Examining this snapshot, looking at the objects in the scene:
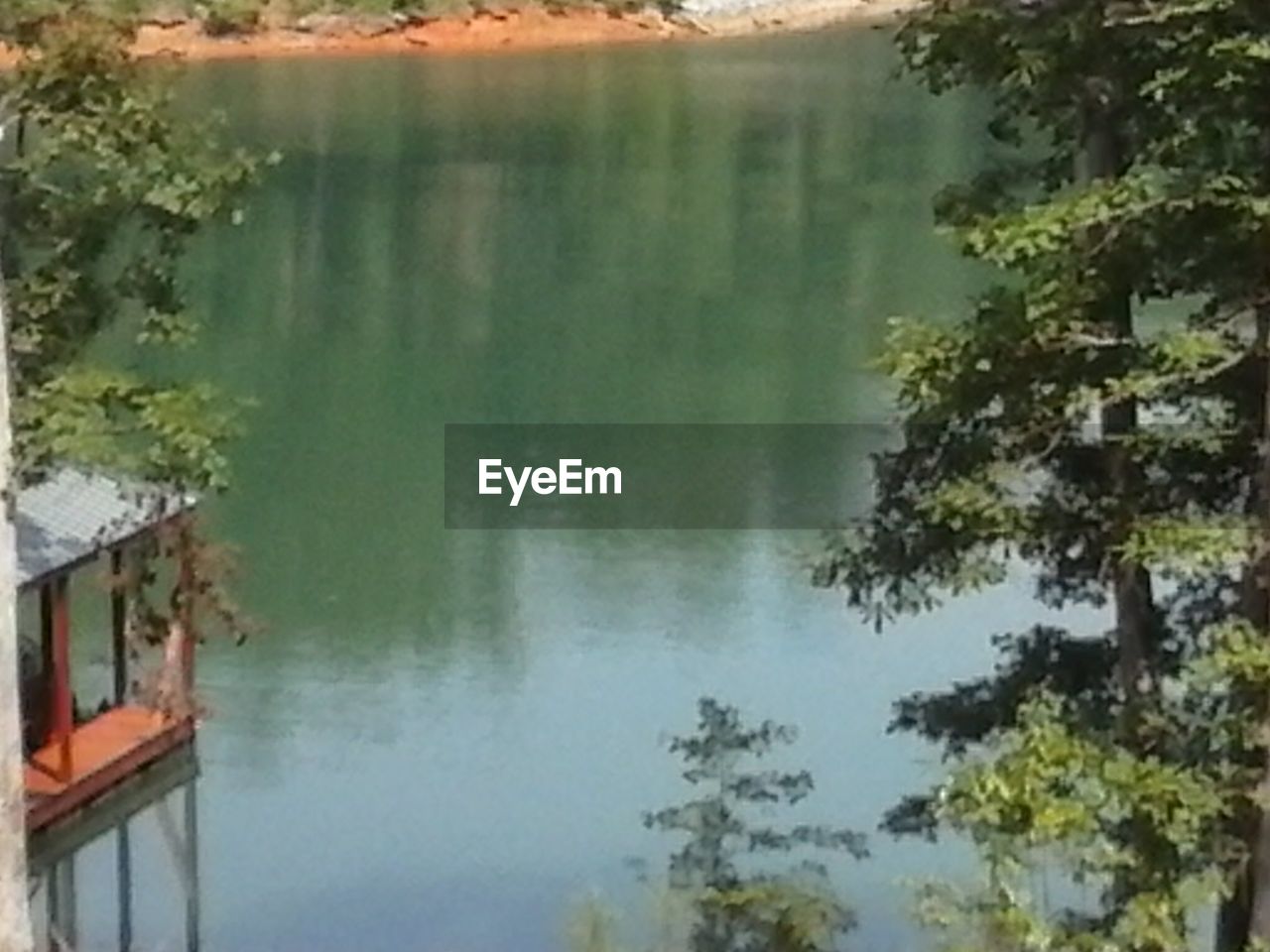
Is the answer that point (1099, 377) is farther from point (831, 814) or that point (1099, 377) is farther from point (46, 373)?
point (831, 814)

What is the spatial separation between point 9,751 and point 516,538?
30.1ft

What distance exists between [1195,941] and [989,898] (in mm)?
1060

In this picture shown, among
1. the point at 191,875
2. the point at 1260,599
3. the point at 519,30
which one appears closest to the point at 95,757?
the point at 191,875

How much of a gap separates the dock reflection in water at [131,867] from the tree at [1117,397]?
4820 mm

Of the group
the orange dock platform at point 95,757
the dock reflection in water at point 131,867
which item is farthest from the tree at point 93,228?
the dock reflection in water at point 131,867

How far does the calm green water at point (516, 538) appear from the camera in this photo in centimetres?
1209

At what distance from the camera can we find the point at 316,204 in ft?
97.7

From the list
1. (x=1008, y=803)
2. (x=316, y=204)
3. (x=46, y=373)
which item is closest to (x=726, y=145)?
(x=316, y=204)

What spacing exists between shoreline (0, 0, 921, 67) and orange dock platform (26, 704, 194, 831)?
97.1 ft

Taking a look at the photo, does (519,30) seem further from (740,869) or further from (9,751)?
(9,751)

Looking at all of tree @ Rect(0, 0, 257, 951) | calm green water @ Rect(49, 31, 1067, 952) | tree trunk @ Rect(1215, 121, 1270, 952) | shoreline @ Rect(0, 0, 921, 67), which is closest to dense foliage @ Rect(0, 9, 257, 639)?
tree @ Rect(0, 0, 257, 951)

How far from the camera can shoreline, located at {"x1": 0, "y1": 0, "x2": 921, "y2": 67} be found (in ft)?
136

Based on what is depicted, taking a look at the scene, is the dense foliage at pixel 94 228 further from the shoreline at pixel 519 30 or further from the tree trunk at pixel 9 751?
the shoreline at pixel 519 30

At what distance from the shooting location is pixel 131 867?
38.5 ft
